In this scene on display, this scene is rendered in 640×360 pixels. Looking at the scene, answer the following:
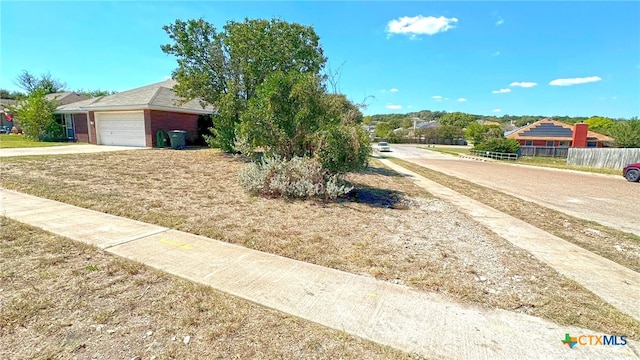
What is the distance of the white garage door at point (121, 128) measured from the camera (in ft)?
58.8

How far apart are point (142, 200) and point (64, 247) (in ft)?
8.47

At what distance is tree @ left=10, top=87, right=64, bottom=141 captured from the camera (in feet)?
67.1

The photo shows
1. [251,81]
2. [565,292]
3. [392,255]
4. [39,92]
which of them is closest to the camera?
[565,292]

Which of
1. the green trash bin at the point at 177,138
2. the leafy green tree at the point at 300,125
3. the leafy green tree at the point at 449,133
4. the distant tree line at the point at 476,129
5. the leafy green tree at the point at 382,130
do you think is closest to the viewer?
the leafy green tree at the point at 300,125

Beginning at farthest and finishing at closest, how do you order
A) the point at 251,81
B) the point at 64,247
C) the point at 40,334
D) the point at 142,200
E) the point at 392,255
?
1. the point at 251,81
2. the point at 142,200
3. the point at 392,255
4. the point at 64,247
5. the point at 40,334

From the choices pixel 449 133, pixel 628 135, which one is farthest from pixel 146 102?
pixel 449 133

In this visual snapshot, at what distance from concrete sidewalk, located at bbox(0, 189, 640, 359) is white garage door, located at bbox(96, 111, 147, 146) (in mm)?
15405

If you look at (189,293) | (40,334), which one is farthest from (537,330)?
(40,334)

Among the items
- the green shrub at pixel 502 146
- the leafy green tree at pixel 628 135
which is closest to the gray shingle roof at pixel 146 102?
the green shrub at pixel 502 146

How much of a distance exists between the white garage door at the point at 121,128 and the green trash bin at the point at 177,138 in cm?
164

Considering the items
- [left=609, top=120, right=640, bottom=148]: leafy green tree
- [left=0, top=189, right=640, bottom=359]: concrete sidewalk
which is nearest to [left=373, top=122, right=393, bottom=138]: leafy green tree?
[left=609, top=120, right=640, bottom=148]: leafy green tree

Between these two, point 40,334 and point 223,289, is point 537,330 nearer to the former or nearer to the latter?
point 223,289

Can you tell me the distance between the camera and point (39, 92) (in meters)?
21.5

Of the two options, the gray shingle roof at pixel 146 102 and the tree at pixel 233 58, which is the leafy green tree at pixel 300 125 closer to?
the tree at pixel 233 58
